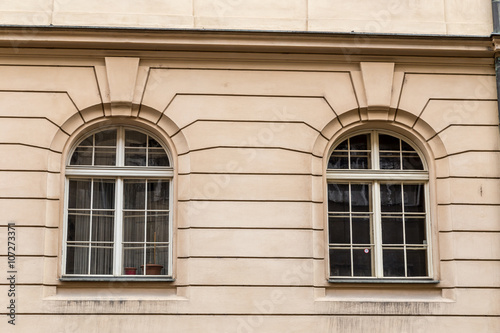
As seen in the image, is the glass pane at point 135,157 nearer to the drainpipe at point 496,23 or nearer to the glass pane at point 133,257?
the glass pane at point 133,257

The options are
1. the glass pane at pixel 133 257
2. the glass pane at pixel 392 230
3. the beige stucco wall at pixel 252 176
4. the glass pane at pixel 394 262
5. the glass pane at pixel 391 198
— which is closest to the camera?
the beige stucco wall at pixel 252 176

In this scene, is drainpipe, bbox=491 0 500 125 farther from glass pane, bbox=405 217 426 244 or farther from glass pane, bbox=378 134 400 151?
glass pane, bbox=405 217 426 244

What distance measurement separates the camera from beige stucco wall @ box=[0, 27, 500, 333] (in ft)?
37.3

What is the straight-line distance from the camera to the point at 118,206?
39.1 feet

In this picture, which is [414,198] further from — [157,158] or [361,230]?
[157,158]

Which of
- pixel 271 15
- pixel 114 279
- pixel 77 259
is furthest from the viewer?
pixel 271 15

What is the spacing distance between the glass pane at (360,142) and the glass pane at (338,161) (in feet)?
0.65

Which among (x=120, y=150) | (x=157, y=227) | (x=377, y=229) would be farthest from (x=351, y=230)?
(x=120, y=150)

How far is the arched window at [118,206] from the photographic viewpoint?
464 inches

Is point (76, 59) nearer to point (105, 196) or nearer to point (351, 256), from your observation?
point (105, 196)

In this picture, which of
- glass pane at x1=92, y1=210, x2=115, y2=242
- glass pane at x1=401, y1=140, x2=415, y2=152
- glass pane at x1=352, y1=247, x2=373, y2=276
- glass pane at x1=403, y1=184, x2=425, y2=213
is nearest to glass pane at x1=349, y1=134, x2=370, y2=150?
glass pane at x1=401, y1=140, x2=415, y2=152

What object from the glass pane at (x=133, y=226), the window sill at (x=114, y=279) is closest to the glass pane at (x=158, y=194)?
the glass pane at (x=133, y=226)

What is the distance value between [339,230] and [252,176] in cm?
157

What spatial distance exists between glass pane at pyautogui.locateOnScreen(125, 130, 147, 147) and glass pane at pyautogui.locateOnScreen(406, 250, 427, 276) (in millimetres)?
4308
